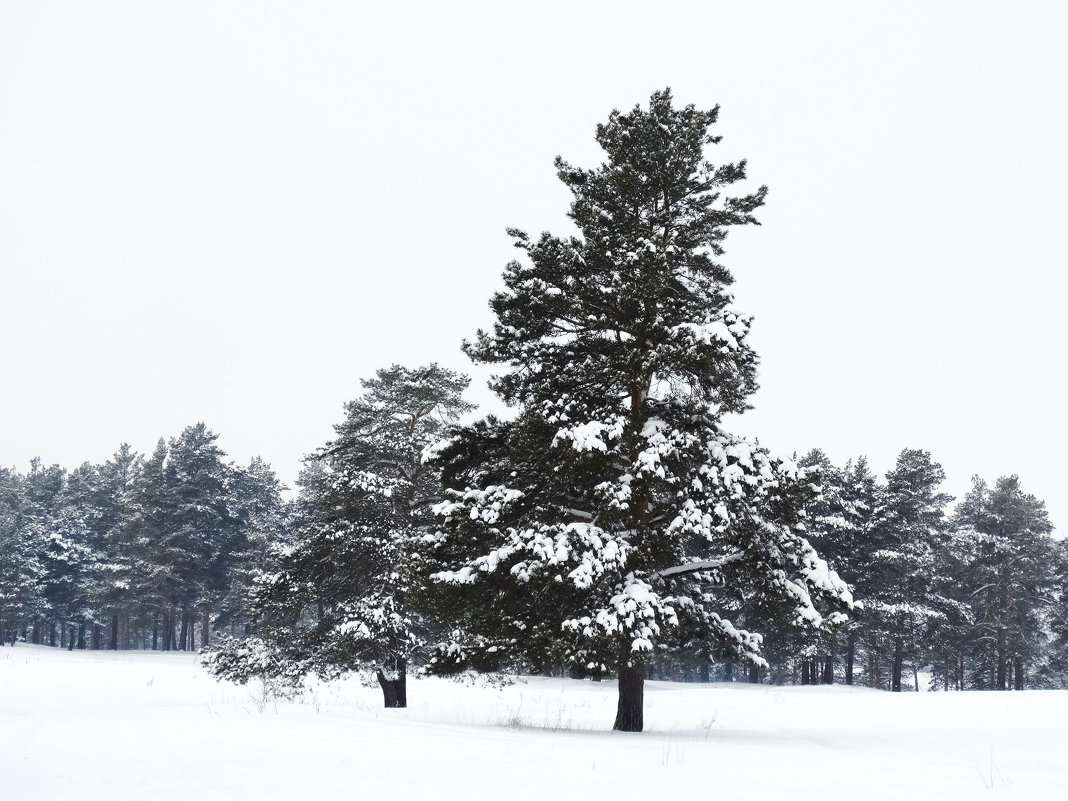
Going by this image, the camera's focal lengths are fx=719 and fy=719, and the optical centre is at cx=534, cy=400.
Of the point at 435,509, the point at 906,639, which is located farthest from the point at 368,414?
the point at 906,639

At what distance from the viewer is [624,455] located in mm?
13516

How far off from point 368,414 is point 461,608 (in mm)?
10702

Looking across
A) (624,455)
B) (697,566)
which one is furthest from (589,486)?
(697,566)

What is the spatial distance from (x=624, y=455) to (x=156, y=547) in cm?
5239

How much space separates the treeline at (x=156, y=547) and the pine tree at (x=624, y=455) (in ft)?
144

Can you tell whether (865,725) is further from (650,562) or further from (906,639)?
(906,639)

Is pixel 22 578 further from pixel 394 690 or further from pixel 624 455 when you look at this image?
pixel 624 455

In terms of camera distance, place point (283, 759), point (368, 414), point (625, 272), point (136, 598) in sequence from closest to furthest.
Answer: point (283, 759) → point (625, 272) → point (368, 414) → point (136, 598)

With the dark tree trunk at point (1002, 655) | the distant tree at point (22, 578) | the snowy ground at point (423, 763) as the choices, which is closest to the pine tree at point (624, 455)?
the snowy ground at point (423, 763)

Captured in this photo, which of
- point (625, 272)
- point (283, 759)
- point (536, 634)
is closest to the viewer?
point (283, 759)

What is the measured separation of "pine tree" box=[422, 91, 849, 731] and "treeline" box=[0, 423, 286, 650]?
4384 cm

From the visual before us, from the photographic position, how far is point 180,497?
5675 cm

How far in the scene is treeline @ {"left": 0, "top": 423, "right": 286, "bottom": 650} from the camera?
182 feet

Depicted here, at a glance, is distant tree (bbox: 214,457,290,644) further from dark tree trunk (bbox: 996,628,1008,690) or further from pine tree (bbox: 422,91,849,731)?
dark tree trunk (bbox: 996,628,1008,690)
